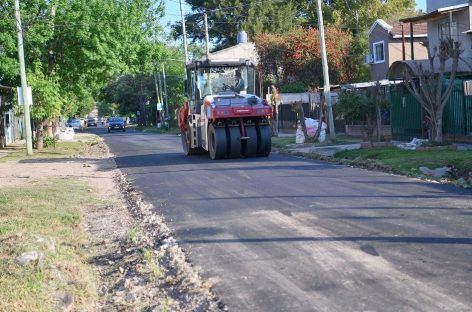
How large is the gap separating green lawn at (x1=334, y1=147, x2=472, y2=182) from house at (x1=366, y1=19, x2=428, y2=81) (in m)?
22.9

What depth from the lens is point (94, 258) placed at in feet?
29.4

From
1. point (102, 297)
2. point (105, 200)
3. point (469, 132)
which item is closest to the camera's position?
point (102, 297)

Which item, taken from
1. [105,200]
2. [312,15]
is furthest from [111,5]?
[312,15]

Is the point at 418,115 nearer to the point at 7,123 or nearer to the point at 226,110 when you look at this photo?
the point at 226,110

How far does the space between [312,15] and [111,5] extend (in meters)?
41.8

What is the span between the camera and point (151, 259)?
8.33 metres

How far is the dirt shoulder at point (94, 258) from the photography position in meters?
6.72

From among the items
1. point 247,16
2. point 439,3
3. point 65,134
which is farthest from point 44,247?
point 247,16

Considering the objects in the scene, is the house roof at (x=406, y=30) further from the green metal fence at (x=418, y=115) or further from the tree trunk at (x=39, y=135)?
the tree trunk at (x=39, y=135)

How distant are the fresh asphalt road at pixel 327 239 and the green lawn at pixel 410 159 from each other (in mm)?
1489

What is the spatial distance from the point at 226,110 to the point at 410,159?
20.4 feet

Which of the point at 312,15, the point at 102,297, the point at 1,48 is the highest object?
the point at 312,15

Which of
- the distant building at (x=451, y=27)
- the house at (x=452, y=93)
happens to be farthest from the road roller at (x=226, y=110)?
the distant building at (x=451, y=27)

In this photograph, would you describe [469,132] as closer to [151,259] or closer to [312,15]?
[151,259]
